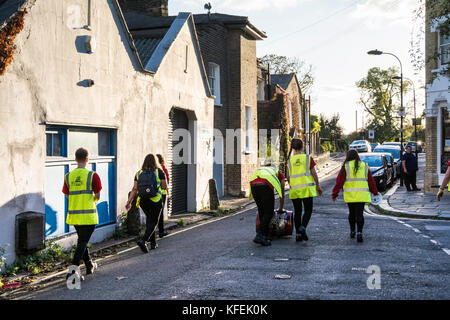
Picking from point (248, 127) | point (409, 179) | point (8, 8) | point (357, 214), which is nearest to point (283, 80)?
point (248, 127)

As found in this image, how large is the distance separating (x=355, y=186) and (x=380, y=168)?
1447cm

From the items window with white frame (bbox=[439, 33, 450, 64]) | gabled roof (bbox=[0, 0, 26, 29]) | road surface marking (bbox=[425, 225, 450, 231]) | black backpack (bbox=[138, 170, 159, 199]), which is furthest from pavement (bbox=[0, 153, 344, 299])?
window with white frame (bbox=[439, 33, 450, 64])

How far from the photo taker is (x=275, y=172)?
9.85 metres

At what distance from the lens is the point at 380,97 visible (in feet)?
269

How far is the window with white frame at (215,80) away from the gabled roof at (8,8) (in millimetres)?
13555

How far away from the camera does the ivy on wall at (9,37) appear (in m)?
8.15

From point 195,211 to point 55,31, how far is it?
902 cm

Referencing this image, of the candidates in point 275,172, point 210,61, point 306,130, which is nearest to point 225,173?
point 210,61

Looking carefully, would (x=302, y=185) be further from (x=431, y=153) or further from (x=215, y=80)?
(x=431, y=153)

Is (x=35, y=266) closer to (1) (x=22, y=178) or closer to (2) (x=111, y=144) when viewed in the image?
(1) (x=22, y=178)

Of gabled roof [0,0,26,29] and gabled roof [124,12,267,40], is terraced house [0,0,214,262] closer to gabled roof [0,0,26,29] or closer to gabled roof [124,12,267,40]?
gabled roof [0,0,26,29]

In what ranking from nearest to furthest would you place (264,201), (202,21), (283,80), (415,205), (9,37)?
1. (9,37)
2. (264,201)
3. (415,205)
4. (202,21)
5. (283,80)

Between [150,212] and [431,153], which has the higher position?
[431,153]

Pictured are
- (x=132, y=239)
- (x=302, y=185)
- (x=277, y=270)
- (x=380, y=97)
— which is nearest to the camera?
(x=277, y=270)
